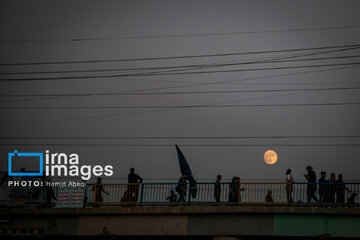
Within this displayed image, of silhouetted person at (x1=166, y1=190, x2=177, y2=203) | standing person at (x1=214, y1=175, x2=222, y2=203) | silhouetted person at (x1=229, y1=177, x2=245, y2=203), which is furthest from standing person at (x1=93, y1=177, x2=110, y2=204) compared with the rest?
silhouetted person at (x1=229, y1=177, x2=245, y2=203)

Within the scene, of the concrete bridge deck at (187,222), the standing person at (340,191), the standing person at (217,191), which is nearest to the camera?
the concrete bridge deck at (187,222)

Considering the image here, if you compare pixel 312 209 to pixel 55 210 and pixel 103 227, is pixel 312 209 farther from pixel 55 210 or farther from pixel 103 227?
pixel 55 210

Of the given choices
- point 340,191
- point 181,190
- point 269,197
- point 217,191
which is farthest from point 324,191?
point 181,190

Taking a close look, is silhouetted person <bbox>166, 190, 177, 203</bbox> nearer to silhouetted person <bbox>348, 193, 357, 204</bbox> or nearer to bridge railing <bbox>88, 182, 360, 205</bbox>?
bridge railing <bbox>88, 182, 360, 205</bbox>

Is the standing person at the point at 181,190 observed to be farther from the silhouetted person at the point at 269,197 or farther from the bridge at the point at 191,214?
the silhouetted person at the point at 269,197

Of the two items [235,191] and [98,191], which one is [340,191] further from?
[98,191]

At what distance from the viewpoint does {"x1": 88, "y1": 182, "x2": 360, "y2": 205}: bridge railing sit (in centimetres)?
2508

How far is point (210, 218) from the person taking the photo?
25609 mm

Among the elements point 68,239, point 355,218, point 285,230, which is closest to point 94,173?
point 68,239

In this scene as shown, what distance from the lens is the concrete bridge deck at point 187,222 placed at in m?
24.4

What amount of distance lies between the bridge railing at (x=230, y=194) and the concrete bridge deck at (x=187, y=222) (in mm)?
557

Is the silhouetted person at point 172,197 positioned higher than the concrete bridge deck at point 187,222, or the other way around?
the silhouetted person at point 172,197

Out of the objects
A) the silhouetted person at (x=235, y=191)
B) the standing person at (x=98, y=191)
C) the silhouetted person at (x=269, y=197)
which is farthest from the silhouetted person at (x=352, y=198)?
the standing person at (x=98, y=191)

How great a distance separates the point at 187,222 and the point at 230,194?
6.91 ft
